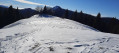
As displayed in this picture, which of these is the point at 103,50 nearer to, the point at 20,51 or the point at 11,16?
the point at 20,51

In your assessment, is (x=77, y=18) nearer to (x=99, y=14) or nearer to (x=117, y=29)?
(x=99, y=14)

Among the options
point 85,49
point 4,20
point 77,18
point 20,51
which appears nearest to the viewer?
point 85,49

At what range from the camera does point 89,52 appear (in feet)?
18.0

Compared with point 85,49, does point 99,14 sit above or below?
above

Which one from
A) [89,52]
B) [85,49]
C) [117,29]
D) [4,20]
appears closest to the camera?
[89,52]

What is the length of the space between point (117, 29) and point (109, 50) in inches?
1569

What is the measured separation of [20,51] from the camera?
680 centimetres

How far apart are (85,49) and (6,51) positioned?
5.27m

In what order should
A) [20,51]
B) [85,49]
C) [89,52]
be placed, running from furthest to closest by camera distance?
[20,51], [85,49], [89,52]

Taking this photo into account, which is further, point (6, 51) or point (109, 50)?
point (6, 51)

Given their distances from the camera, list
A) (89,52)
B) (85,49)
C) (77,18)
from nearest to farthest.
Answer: (89,52), (85,49), (77,18)

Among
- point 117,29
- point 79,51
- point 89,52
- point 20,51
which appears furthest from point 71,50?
point 117,29

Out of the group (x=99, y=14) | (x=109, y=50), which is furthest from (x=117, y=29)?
(x=109, y=50)

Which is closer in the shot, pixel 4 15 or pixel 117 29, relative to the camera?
pixel 117 29
